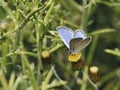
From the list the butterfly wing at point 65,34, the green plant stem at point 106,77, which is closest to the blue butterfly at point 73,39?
the butterfly wing at point 65,34

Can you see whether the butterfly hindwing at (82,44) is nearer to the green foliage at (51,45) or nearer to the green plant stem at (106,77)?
the green foliage at (51,45)

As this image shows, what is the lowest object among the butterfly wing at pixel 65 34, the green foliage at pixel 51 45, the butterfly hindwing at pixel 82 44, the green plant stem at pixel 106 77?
the green plant stem at pixel 106 77

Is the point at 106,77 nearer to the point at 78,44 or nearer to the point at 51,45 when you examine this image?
the point at 51,45

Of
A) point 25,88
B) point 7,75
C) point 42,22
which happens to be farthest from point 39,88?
point 7,75

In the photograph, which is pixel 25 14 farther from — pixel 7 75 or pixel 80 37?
pixel 7 75

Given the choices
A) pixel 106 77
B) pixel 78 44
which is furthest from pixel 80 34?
pixel 106 77
